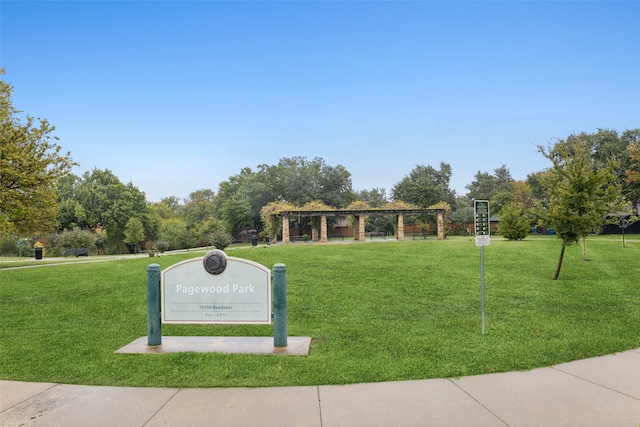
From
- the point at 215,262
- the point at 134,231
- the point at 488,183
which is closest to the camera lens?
the point at 215,262

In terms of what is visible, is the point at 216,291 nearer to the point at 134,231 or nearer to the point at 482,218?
the point at 482,218

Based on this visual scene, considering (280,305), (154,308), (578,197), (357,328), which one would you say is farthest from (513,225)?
(154,308)

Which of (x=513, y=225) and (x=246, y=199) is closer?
(x=513, y=225)

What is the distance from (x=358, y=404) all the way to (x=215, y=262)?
3186mm

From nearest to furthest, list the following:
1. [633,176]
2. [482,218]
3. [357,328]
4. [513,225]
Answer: [482,218] < [357,328] < [513,225] < [633,176]

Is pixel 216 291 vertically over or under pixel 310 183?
under

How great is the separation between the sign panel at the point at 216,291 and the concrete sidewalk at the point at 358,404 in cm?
179

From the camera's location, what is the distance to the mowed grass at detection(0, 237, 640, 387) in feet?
17.8

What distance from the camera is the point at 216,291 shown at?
6637 mm

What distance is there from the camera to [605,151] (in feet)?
162

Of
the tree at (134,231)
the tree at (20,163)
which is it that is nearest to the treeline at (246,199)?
the tree at (134,231)

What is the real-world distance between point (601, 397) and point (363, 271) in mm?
11200

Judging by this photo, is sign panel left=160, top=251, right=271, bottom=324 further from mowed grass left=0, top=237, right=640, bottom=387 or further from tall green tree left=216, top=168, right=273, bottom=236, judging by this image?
tall green tree left=216, top=168, right=273, bottom=236

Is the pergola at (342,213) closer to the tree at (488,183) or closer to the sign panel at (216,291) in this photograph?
the sign panel at (216,291)
